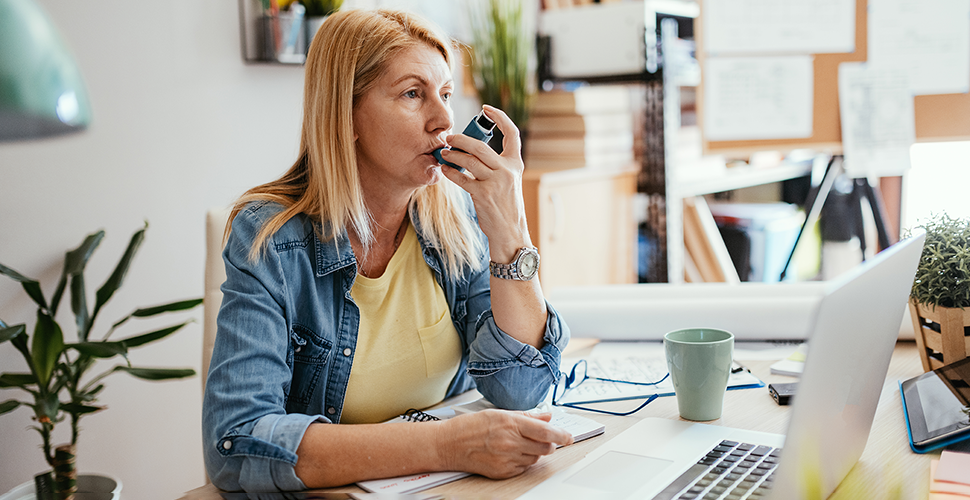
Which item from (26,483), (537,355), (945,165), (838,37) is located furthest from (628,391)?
(945,165)

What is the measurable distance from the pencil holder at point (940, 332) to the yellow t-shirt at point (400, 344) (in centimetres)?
66

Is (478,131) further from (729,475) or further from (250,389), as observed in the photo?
(729,475)

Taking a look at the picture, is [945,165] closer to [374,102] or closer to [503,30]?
[503,30]

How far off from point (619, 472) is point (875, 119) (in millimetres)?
1706

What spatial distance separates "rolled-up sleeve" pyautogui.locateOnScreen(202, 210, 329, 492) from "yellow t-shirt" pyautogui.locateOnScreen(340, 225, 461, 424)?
0.13 m

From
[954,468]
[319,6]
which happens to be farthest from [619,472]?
[319,6]

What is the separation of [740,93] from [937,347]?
1371 mm

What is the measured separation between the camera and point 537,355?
3.58 feet

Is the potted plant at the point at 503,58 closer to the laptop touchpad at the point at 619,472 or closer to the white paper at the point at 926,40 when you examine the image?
the white paper at the point at 926,40

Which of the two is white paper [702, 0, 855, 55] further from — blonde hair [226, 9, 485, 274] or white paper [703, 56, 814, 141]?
blonde hair [226, 9, 485, 274]

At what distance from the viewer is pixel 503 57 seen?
2.52m

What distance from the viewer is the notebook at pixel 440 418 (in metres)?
0.79

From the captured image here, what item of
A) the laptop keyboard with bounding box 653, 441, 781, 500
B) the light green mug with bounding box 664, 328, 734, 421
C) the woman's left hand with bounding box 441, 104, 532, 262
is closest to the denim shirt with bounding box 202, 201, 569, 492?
the woman's left hand with bounding box 441, 104, 532, 262

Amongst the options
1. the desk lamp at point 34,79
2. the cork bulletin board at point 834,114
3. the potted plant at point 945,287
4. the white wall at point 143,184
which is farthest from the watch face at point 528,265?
the cork bulletin board at point 834,114
